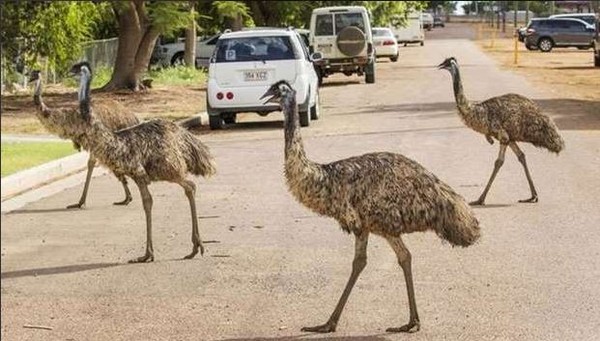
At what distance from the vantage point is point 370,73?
34.6 m

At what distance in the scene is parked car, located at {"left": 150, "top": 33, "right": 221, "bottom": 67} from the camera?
44344 mm

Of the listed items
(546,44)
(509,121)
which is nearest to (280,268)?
(509,121)

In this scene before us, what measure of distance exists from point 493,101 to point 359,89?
20.8 meters

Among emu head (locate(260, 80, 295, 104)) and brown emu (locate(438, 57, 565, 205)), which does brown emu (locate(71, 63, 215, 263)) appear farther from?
brown emu (locate(438, 57, 565, 205))

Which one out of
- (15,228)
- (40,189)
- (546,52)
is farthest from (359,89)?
(546,52)

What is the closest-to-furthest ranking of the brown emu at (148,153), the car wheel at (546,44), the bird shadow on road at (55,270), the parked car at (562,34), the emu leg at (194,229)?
1. the bird shadow on road at (55,270)
2. the brown emu at (148,153)
3. the emu leg at (194,229)
4. the parked car at (562,34)
5. the car wheel at (546,44)

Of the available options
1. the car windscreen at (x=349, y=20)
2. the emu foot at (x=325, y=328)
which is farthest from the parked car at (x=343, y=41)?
the emu foot at (x=325, y=328)

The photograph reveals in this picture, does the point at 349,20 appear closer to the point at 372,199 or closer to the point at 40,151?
the point at 40,151

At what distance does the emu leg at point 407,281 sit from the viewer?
633 cm

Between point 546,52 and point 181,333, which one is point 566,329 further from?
point 546,52

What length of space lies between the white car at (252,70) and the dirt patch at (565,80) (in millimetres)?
4908

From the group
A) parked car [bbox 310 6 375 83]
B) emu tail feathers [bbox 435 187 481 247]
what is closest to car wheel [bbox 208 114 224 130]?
parked car [bbox 310 6 375 83]

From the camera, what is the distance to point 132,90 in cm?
2784

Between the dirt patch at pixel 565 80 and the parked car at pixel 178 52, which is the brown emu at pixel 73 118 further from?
the parked car at pixel 178 52
